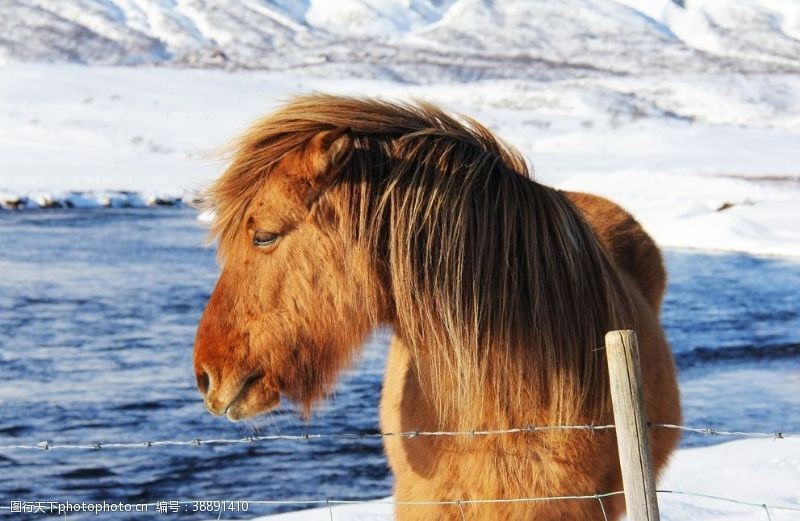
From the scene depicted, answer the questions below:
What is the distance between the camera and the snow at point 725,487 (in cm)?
443

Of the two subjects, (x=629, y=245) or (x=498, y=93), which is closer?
(x=629, y=245)

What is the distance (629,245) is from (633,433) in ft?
5.11

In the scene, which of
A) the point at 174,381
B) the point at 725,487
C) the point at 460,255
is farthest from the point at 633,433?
the point at 174,381

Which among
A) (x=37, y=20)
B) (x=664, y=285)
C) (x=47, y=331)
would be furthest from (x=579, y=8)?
(x=664, y=285)

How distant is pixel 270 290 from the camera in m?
2.25

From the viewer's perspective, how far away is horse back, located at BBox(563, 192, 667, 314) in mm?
3447

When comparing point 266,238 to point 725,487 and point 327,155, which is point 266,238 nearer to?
point 327,155

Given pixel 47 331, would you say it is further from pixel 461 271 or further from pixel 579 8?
pixel 579 8

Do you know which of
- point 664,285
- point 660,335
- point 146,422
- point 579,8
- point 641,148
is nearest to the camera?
point 660,335

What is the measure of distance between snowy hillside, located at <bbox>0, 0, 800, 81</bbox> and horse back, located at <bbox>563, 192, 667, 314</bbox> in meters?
52.3

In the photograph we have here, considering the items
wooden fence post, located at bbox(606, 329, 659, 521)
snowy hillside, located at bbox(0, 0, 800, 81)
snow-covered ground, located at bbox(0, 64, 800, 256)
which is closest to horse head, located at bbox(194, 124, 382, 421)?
wooden fence post, located at bbox(606, 329, 659, 521)

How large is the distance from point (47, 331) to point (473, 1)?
7856 cm

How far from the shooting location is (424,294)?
226 centimetres

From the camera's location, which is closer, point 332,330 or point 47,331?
point 332,330
